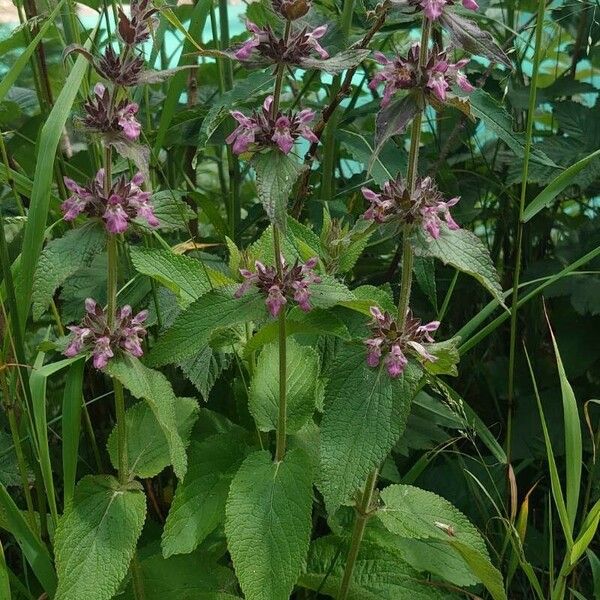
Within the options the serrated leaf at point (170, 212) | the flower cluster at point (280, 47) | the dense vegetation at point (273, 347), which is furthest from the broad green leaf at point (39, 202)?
the flower cluster at point (280, 47)

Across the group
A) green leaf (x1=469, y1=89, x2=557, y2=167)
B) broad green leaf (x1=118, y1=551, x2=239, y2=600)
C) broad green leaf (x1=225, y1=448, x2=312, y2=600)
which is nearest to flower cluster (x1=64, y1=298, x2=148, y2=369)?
broad green leaf (x1=225, y1=448, x2=312, y2=600)

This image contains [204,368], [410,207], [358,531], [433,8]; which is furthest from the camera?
[204,368]

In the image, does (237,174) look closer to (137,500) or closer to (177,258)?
(177,258)

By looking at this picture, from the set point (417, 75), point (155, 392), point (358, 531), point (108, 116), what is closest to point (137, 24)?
point (108, 116)

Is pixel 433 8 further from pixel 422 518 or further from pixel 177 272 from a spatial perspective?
pixel 422 518

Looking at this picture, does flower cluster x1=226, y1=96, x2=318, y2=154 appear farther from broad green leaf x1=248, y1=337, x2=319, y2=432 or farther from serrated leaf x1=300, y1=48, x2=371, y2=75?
broad green leaf x1=248, y1=337, x2=319, y2=432

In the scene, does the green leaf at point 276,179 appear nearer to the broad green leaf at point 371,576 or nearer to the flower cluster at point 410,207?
the flower cluster at point 410,207

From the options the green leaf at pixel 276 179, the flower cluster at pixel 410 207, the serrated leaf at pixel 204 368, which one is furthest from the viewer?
the serrated leaf at pixel 204 368
